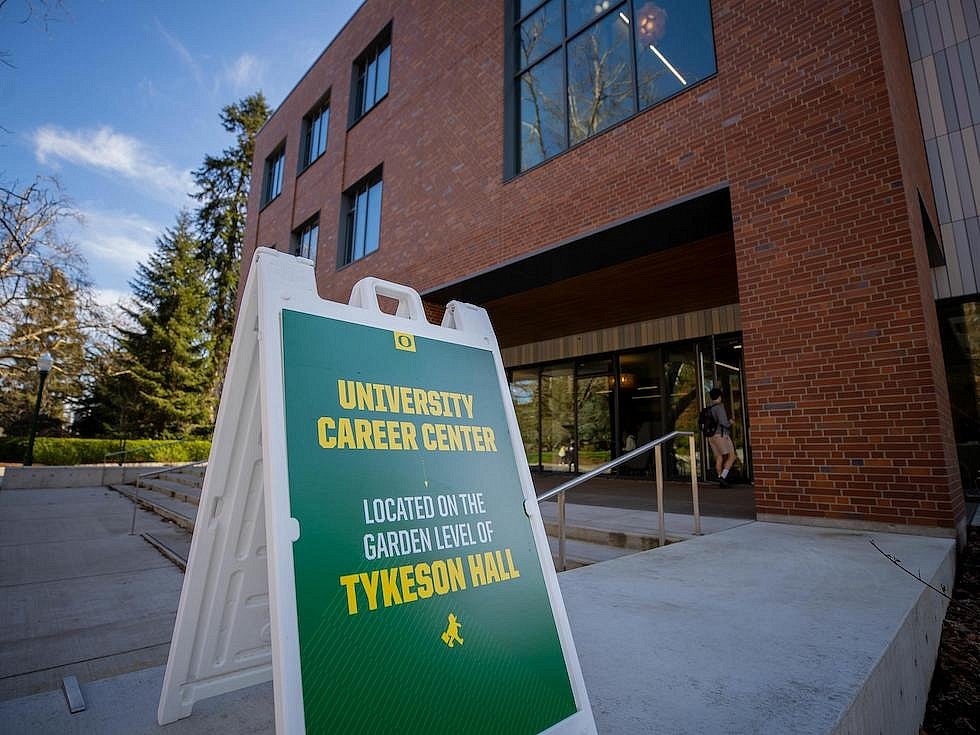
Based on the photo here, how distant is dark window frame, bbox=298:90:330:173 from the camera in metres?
14.7

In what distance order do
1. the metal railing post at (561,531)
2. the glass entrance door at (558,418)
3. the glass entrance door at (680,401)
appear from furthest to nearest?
the glass entrance door at (558,418)
the glass entrance door at (680,401)
the metal railing post at (561,531)

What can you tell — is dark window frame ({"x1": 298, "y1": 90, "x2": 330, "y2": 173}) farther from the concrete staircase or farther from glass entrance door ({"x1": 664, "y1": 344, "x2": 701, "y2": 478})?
glass entrance door ({"x1": 664, "y1": 344, "x2": 701, "y2": 478})

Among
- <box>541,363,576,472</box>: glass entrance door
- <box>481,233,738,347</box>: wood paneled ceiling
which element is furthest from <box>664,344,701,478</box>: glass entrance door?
<box>541,363,576,472</box>: glass entrance door

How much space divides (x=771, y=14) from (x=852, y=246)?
2991 millimetres

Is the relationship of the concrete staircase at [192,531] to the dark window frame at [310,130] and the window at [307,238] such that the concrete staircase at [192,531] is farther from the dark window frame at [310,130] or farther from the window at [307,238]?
the dark window frame at [310,130]

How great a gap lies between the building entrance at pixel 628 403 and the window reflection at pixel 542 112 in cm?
521

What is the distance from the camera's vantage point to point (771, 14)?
18.6 feet

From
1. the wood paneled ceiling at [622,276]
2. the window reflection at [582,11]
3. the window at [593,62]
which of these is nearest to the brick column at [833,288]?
the wood paneled ceiling at [622,276]

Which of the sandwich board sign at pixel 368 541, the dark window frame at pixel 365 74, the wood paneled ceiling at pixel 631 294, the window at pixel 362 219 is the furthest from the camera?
the dark window frame at pixel 365 74

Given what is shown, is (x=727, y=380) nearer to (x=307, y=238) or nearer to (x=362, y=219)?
(x=362, y=219)

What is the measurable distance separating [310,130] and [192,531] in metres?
12.5

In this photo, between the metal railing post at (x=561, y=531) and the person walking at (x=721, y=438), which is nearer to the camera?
the metal railing post at (x=561, y=531)

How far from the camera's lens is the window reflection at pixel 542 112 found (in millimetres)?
8039

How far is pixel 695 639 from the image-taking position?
2.30m
